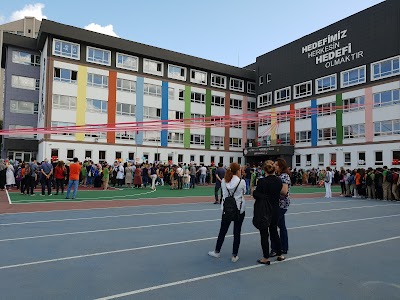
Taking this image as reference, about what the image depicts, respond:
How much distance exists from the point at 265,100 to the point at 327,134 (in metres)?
11.5

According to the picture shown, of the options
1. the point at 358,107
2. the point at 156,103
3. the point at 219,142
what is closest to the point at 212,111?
the point at 219,142

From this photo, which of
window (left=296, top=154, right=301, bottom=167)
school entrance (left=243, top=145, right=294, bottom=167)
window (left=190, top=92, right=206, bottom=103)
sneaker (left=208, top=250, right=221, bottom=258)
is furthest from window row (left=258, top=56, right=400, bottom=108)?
sneaker (left=208, top=250, right=221, bottom=258)

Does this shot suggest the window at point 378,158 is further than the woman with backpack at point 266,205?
Yes

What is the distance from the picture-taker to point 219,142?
4881cm

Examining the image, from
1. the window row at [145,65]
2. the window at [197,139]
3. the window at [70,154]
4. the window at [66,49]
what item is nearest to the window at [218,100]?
the window row at [145,65]

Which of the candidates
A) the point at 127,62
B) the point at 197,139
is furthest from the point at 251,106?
the point at 127,62

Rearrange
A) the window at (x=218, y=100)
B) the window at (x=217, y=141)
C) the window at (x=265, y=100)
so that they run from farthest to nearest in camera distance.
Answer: the window at (x=265, y=100) < the window at (x=218, y=100) < the window at (x=217, y=141)

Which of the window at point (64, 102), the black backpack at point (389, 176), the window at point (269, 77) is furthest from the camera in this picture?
the window at point (269, 77)

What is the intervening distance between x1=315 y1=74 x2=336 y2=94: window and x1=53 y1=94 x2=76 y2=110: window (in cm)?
2804

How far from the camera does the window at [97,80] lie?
39.2m

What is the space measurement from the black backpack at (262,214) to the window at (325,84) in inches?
1514

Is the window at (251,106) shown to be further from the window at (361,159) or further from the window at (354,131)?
the window at (361,159)

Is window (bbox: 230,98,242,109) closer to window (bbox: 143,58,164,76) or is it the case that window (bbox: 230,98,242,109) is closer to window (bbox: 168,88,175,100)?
window (bbox: 168,88,175,100)

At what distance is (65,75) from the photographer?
37531 millimetres
